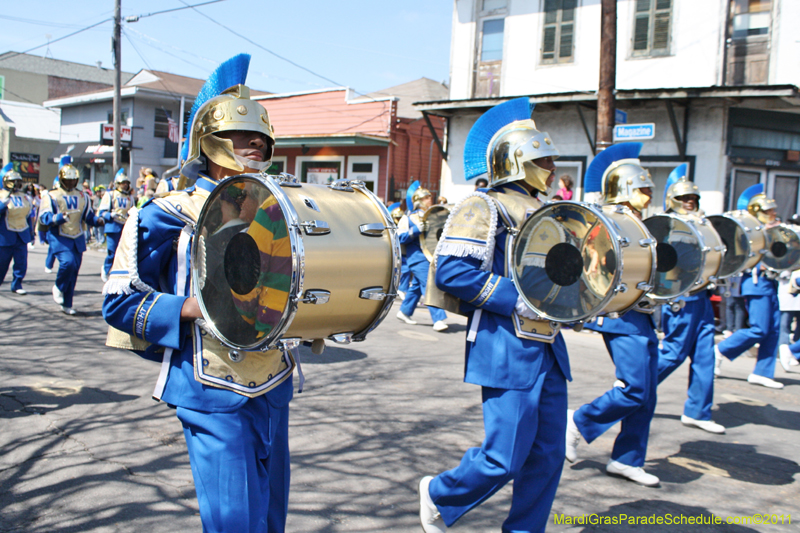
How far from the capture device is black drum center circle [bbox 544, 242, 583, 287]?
3.46 metres

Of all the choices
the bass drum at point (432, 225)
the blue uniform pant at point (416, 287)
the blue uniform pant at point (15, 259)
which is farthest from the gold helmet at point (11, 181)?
the bass drum at point (432, 225)

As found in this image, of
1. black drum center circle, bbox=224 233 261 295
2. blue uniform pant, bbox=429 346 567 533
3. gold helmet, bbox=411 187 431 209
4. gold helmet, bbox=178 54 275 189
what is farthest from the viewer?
gold helmet, bbox=411 187 431 209

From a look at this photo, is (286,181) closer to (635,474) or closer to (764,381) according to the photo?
(635,474)

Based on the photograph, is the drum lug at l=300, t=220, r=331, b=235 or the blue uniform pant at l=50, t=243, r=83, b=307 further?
the blue uniform pant at l=50, t=243, r=83, b=307

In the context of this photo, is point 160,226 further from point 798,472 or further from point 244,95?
point 798,472

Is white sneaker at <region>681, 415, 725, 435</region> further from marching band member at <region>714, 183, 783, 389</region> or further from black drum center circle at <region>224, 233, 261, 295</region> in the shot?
black drum center circle at <region>224, 233, 261, 295</region>

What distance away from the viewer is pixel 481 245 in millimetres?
3537

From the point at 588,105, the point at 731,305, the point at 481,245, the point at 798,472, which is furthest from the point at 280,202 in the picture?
the point at 588,105

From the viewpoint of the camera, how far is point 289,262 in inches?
84.4

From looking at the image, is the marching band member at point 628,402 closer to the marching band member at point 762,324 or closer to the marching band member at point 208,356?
the marching band member at point 208,356

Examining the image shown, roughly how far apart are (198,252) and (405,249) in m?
8.63

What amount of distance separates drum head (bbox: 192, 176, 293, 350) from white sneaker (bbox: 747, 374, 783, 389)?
736 centimetres

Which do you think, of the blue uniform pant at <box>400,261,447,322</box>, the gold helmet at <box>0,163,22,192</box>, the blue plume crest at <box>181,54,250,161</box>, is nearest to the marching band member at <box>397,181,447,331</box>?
the blue uniform pant at <box>400,261,447,322</box>

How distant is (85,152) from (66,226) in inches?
1096
